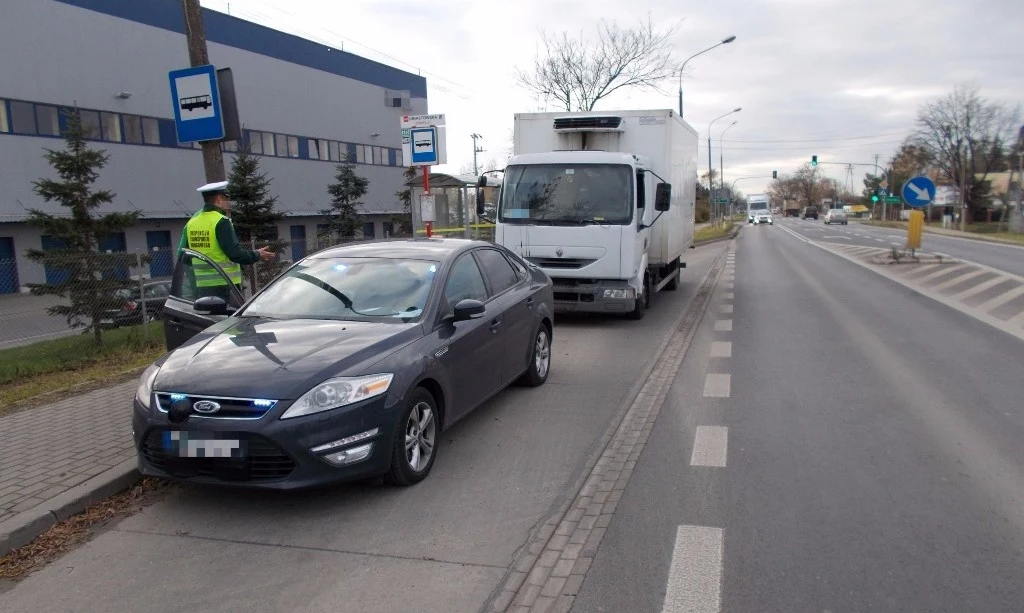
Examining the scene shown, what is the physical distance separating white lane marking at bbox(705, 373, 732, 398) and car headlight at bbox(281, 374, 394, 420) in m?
3.65

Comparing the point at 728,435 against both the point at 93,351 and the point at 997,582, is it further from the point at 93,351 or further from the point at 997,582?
the point at 93,351

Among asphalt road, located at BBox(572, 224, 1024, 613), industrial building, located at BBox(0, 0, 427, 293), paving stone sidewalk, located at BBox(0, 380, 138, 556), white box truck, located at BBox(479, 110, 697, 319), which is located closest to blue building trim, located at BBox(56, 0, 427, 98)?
industrial building, located at BBox(0, 0, 427, 293)

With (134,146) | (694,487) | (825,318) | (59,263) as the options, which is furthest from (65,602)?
(134,146)

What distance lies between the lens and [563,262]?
11.0 meters

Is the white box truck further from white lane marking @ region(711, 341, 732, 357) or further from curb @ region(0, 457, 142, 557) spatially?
curb @ region(0, 457, 142, 557)

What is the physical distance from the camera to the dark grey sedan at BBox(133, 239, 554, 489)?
4188 mm

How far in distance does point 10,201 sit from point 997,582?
30.5 m

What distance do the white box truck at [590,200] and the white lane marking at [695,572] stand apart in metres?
6.92

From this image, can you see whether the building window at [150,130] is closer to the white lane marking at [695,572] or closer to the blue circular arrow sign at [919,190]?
the blue circular arrow sign at [919,190]

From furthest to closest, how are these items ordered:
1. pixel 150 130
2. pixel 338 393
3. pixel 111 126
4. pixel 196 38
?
pixel 150 130 → pixel 111 126 → pixel 196 38 → pixel 338 393

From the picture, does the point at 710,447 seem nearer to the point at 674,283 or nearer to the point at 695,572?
the point at 695,572

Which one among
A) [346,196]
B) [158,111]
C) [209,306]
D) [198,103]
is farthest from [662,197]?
[346,196]

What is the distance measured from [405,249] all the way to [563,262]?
4.97 meters

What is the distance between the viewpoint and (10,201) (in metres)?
26.2
